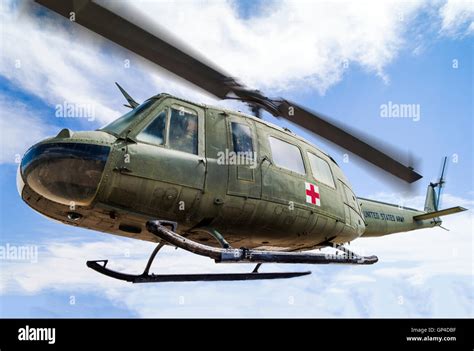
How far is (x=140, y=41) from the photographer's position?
16.6ft

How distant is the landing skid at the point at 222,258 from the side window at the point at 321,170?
3.89ft

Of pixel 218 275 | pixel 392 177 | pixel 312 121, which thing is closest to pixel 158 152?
pixel 218 275

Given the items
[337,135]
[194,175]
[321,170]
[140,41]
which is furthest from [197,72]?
[337,135]

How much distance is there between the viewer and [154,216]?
17.5ft

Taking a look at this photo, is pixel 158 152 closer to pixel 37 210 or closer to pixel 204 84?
pixel 204 84

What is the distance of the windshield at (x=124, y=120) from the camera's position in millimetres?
5395

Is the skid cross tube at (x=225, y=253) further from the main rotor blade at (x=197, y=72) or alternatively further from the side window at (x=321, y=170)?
the main rotor blade at (x=197, y=72)

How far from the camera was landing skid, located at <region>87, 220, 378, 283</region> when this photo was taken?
4.98 metres

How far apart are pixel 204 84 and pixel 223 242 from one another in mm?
2256

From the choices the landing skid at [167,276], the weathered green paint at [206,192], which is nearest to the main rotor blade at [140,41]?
the weathered green paint at [206,192]

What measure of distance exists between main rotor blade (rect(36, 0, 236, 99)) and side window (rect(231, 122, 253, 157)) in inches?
26.0

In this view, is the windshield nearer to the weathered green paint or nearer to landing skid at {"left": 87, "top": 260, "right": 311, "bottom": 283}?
the weathered green paint

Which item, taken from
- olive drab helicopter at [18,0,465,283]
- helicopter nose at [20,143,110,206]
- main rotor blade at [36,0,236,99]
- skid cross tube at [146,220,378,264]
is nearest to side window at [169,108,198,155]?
olive drab helicopter at [18,0,465,283]

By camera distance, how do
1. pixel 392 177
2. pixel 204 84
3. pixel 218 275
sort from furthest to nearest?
pixel 392 177 → pixel 218 275 → pixel 204 84
